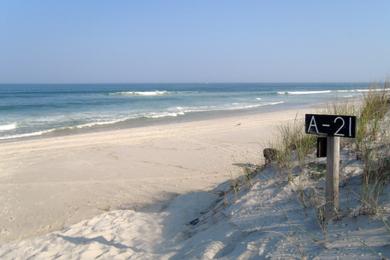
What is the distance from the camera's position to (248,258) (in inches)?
133

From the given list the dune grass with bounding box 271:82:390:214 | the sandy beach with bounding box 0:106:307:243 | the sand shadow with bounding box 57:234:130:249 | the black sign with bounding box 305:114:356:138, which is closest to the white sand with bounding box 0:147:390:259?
the sand shadow with bounding box 57:234:130:249

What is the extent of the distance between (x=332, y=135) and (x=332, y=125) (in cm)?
8

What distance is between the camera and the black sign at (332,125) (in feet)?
10.4

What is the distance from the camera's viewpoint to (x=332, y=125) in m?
3.29

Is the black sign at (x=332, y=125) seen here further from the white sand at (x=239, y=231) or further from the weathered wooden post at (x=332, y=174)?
the white sand at (x=239, y=231)

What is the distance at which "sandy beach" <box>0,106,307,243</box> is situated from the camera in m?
6.41

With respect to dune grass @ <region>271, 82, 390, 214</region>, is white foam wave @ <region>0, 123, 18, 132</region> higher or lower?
lower

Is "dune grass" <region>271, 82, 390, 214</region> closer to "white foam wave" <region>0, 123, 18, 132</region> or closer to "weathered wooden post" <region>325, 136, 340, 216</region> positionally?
"weathered wooden post" <region>325, 136, 340, 216</region>

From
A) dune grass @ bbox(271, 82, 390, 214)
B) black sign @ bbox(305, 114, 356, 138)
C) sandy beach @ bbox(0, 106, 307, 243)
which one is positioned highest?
black sign @ bbox(305, 114, 356, 138)

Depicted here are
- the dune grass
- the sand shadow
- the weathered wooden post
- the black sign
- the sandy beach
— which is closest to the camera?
the black sign

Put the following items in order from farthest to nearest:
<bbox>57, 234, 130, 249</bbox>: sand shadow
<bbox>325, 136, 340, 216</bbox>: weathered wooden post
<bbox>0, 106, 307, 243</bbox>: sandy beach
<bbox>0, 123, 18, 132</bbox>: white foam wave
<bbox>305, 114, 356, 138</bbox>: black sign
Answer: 1. <bbox>0, 123, 18, 132</bbox>: white foam wave
2. <bbox>0, 106, 307, 243</bbox>: sandy beach
3. <bbox>57, 234, 130, 249</bbox>: sand shadow
4. <bbox>325, 136, 340, 216</bbox>: weathered wooden post
5. <bbox>305, 114, 356, 138</bbox>: black sign

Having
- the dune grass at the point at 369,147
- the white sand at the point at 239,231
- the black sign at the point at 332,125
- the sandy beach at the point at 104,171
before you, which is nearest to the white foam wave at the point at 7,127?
the sandy beach at the point at 104,171

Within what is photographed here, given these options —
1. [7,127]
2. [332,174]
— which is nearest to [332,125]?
[332,174]

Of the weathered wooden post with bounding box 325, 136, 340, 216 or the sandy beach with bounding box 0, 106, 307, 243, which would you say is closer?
the weathered wooden post with bounding box 325, 136, 340, 216
